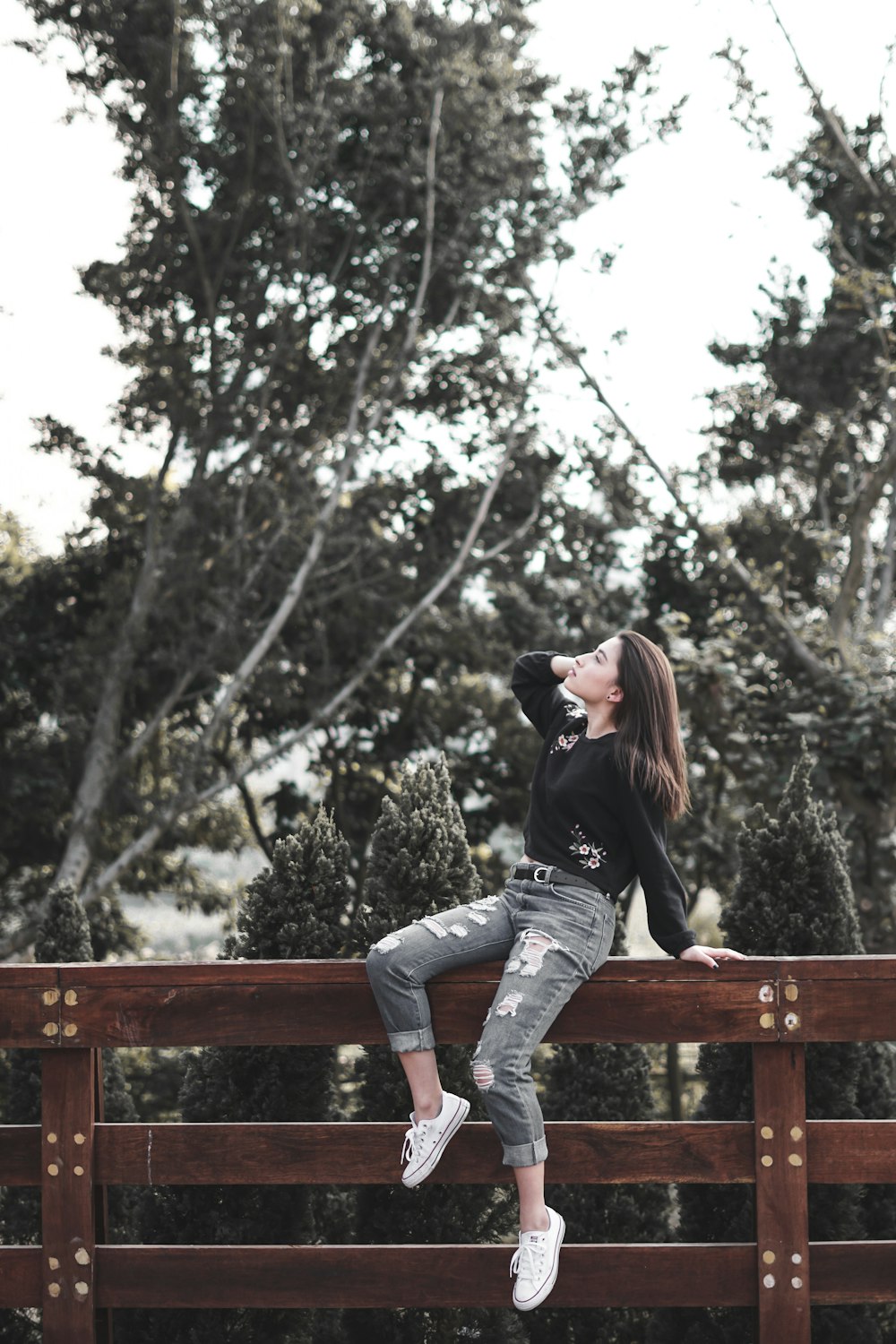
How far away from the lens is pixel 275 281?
12.6 metres

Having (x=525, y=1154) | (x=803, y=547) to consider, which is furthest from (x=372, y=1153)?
(x=803, y=547)

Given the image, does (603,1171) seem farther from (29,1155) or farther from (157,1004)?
(29,1155)

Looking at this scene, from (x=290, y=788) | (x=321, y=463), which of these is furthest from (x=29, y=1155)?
(x=290, y=788)

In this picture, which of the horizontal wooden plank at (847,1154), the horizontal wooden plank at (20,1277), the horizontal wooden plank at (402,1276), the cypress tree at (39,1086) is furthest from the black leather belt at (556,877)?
the cypress tree at (39,1086)

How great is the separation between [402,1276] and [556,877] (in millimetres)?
1003

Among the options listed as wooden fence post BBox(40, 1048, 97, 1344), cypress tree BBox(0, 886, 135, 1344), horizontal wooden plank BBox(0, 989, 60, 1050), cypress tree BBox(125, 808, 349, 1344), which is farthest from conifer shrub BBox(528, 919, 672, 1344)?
horizontal wooden plank BBox(0, 989, 60, 1050)

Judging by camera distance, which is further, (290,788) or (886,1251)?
(290,788)

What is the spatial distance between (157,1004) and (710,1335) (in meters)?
2.32

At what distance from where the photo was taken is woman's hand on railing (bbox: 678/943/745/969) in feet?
9.07

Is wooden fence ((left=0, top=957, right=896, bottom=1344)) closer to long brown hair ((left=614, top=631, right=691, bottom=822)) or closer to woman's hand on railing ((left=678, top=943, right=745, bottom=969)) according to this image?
woman's hand on railing ((left=678, top=943, right=745, bottom=969))

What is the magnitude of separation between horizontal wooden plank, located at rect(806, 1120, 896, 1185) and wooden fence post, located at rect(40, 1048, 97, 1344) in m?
1.69

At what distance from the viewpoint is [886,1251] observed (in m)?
2.83

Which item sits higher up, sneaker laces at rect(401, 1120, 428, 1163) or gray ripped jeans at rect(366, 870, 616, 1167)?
gray ripped jeans at rect(366, 870, 616, 1167)

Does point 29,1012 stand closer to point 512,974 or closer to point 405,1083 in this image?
point 512,974
